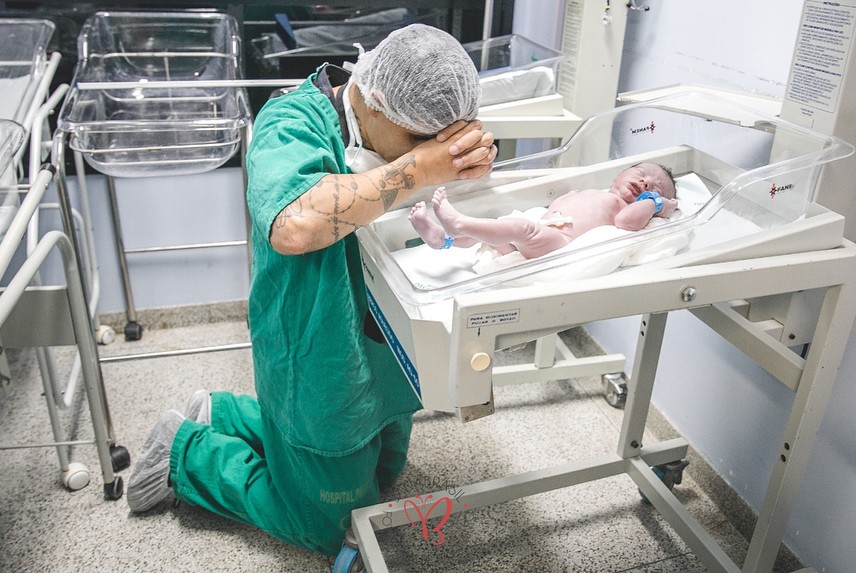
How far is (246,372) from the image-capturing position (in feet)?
8.29

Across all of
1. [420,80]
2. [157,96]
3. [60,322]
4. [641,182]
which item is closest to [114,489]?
[60,322]

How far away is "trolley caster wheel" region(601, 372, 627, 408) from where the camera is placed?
2354mm

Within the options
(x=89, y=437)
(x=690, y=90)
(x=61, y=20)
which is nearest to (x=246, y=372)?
(x=89, y=437)

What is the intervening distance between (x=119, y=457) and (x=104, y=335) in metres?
0.76

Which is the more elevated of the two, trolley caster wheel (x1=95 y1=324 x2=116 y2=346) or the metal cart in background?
the metal cart in background

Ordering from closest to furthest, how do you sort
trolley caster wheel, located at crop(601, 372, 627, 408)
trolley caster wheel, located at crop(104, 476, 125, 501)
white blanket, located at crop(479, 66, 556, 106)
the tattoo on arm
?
the tattoo on arm < trolley caster wheel, located at crop(104, 476, 125, 501) < white blanket, located at crop(479, 66, 556, 106) < trolley caster wheel, located at crop(601, 372, 627, 408)

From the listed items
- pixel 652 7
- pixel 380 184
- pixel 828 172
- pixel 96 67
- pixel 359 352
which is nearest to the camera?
pixel 380 184

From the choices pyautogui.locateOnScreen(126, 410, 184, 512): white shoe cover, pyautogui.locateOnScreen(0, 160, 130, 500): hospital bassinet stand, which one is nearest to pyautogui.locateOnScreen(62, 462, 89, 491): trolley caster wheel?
pyautogui.locateOnScreen(0, 160, 130, 500): hospital bassinet stand

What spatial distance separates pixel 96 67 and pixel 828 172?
2.06 meters

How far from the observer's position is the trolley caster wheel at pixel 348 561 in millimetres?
1653

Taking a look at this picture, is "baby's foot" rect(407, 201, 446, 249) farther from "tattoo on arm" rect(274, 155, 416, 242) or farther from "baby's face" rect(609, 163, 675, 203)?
"baby's face" rect(609, 163, 675, 203)

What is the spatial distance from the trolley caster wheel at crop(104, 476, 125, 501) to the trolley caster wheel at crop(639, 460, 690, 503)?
138cm

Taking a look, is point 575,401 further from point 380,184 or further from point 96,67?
point 96,67

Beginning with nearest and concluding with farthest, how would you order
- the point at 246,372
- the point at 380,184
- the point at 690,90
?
the point at 380,184 → the point at 690,90 → the point at 246,372
